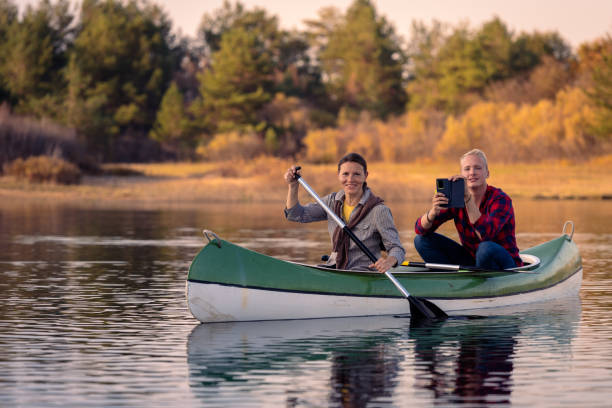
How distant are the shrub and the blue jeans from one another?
3239 centimetres

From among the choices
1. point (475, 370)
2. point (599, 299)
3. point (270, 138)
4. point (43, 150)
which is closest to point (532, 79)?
point (270, 138)

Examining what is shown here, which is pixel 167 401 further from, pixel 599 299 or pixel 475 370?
pixel 599 299

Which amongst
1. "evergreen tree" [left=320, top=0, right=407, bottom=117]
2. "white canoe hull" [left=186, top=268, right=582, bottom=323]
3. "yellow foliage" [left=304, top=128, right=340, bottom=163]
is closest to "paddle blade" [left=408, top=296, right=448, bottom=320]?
"white canoe hull" [left=186, top=268, right=582, bottom=323]

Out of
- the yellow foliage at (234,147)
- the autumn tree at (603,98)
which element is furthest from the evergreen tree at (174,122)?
the autumn tree at (603,98)

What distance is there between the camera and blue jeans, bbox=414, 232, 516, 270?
11648 mm

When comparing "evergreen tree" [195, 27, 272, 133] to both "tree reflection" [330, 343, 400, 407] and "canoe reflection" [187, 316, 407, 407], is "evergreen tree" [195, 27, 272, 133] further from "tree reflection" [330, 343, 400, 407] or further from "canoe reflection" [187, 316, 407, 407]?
"tree reflection" [330, 343, 400, 407]

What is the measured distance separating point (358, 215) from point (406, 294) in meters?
0.93

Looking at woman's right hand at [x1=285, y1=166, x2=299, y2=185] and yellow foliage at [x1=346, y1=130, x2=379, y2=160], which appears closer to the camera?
woman's right hand at [x1=285, y1=166, x2=299, y2=185]

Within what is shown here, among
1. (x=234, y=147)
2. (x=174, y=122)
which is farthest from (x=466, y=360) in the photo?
(x=174, y=122)

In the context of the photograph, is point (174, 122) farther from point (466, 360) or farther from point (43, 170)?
point (466, 360)

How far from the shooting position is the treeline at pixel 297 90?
52312 millimetres

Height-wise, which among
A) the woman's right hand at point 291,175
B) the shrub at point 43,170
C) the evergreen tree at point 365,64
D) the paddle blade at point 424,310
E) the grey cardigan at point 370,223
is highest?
the evergreen tree at point 365,64

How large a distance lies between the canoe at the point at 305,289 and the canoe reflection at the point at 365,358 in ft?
0.43

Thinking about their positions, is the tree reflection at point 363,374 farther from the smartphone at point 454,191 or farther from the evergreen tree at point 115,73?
the evergreen tree at point 115,73
